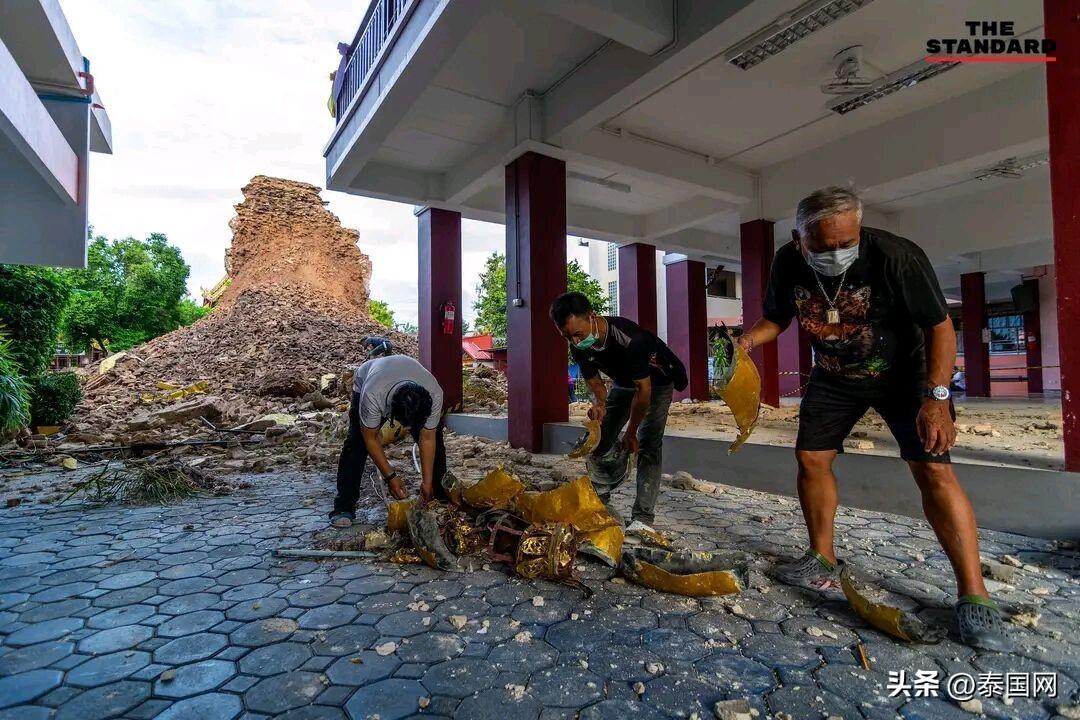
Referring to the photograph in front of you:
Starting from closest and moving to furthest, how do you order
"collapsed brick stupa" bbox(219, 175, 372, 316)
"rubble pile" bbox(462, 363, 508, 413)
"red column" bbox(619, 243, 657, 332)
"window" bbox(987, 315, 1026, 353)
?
"rubble pile" bbox(462, 363, 508, 413), "red column" bbox(619, 243, 657, 332), "window" bbox(987, 315, 1026, 353), "collapsed brick stupa" bbox(219, 175, 372, 316)

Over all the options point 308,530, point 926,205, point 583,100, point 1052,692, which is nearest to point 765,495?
point 1052,692

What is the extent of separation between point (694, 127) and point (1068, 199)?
4.53 meters

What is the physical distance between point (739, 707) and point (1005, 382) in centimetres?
1932

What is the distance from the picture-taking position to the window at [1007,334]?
16.6 m

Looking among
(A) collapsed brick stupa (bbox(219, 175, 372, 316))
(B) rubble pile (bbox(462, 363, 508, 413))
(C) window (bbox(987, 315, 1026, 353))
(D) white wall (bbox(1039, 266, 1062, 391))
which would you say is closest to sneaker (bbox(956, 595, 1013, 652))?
(B) rubble pile (bbox(462, 363, 508, 413))

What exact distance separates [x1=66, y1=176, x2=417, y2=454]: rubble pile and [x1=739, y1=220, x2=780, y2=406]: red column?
649cm

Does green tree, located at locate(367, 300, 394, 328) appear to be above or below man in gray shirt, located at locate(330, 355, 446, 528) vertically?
above

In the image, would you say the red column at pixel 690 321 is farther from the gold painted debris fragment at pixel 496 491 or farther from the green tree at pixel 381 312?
the green tree at pixel 381 312

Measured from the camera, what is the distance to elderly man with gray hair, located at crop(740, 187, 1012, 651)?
2111mm

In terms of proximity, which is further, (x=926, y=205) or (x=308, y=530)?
(x=926, y=205)

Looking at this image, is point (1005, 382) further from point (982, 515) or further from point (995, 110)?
point (982, 515)

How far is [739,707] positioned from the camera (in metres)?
1.64

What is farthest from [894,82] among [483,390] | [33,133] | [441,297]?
[33,133]

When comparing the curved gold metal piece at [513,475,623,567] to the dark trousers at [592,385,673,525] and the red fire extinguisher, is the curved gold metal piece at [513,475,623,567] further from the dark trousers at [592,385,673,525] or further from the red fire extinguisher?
the red fire extinguisher
